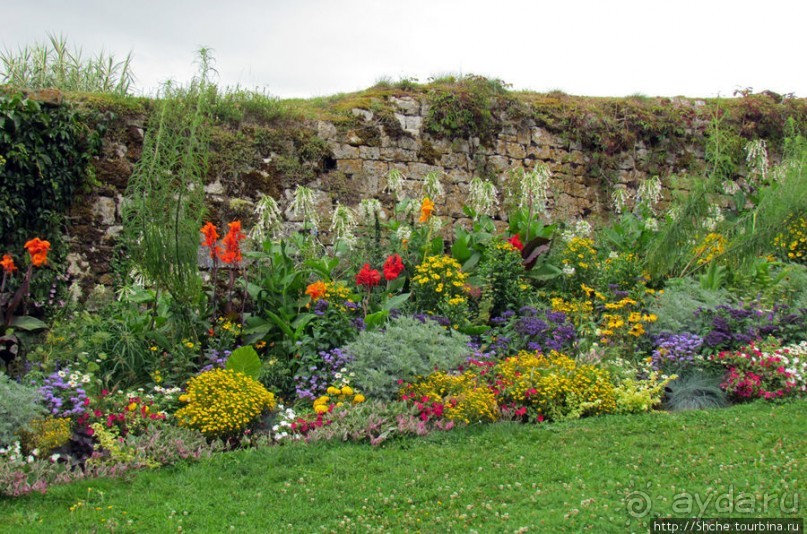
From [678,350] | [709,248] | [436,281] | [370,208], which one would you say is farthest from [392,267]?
[709,248]

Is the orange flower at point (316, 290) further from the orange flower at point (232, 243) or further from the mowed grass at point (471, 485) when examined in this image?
the mowed grass at point (471, 485)

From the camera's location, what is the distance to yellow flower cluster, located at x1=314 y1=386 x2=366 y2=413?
16.4 feet

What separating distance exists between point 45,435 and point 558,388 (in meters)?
3.61

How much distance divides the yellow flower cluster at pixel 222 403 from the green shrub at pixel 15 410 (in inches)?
35.9

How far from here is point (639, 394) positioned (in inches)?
210

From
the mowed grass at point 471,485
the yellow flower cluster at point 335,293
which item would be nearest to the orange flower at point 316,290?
the yellow flower cluster at point 335,293

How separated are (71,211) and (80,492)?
4.25m

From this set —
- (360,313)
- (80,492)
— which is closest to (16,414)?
(80,492)

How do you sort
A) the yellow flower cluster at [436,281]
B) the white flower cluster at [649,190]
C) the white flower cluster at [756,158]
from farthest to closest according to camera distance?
the white flower cluster at [756,158]
the white flower cluster at [649,190]
the yellow flower cluster at [436,281]

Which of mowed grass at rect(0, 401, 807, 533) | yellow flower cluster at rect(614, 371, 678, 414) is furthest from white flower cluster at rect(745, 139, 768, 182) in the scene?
mowed grass at rect(0, 401, 807, 533)

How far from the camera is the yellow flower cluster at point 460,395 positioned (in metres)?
4.92

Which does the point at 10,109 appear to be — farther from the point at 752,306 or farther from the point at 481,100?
the point at 752,306

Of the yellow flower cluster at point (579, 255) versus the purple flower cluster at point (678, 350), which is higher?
the yellow flower cluster at point (579, 255)

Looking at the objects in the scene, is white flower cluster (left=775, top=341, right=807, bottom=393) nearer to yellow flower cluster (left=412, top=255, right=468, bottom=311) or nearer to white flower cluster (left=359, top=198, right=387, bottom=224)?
yellow flower cluster (left=412, top=255, right=468, bottom=311)
